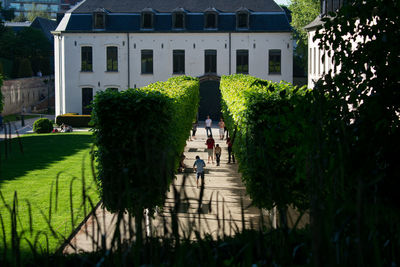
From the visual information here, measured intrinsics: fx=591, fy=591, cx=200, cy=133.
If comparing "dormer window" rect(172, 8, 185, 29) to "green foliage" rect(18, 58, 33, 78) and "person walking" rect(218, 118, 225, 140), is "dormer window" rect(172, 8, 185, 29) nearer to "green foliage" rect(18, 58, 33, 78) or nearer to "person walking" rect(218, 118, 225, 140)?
"person walking" rect(218, 118, 225, 140)

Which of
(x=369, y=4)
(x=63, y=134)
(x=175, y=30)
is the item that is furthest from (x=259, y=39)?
(x=369, y=4)

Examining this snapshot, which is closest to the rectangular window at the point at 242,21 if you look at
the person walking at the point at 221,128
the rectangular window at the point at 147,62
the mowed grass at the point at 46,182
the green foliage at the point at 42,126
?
the rectangular window at the point at 147,62

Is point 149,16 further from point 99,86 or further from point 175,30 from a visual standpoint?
point 99,86

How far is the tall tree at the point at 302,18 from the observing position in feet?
157

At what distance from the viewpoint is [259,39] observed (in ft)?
143

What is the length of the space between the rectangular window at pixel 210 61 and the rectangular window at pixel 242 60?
1.70 m

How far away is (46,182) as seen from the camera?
68.6 ft

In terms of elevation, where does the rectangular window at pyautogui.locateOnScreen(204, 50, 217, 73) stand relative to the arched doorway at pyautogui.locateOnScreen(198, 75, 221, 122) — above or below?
above

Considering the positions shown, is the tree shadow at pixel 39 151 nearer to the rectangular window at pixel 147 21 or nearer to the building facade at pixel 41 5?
the rectangular window at pixel 147 21

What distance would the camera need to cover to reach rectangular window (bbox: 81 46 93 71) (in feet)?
145

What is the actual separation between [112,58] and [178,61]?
493cm

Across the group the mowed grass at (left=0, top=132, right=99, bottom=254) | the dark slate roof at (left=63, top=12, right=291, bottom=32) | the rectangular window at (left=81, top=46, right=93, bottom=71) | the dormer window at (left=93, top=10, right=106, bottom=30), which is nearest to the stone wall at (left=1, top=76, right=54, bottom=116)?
the rectangular window at (left=81, top=46, right=93, bottom=71)

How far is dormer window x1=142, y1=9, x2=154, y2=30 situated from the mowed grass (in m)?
10.7

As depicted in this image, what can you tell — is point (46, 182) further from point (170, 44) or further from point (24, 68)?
point (24, 68)
